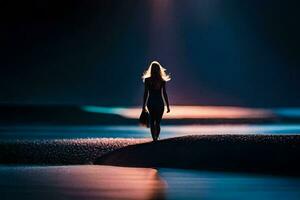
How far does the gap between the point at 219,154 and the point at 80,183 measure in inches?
160

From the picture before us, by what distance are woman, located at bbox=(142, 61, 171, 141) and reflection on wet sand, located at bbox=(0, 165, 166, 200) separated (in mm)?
4066

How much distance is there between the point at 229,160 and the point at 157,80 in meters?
4.85

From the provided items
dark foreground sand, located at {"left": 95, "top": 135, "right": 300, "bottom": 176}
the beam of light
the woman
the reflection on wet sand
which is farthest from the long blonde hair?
the beam of light

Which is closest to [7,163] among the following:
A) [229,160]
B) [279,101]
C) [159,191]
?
[229,160]

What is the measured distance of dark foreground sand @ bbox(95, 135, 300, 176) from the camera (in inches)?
723

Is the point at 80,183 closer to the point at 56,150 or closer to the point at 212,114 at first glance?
the point at 56,150

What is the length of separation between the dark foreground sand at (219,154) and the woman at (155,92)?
2451 mm

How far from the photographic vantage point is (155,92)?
23.4 m

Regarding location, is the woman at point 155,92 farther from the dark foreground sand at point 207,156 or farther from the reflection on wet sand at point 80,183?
the reflection on wet sand at point 80,183

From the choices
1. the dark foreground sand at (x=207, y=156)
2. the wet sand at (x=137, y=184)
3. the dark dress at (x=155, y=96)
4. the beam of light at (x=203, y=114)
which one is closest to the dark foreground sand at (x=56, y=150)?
the dark foreground sand at (x=207, y=156)

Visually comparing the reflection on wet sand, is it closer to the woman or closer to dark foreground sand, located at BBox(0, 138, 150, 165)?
dark foreground sand, located at BBox(0, 138, 150, 165)

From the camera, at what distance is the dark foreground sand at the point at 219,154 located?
18.4 m

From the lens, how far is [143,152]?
20188 millimetres

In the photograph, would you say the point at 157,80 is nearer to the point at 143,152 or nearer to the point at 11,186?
the point at 143,152
